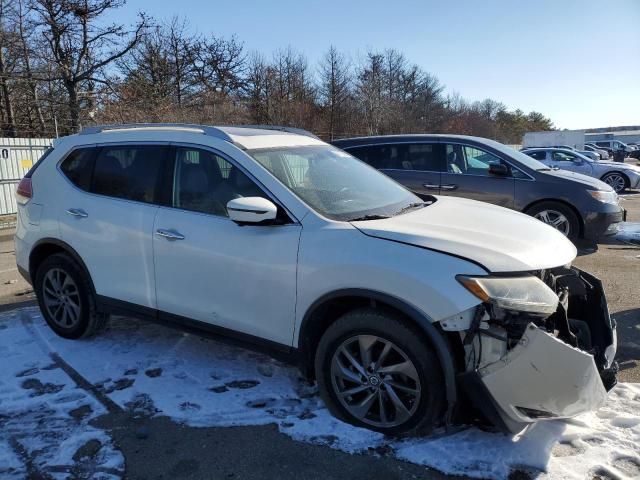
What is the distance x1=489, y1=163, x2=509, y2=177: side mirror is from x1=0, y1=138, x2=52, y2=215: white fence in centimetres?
1155

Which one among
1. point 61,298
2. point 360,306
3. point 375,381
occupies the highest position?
point 360,306

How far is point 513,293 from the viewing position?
269 cm

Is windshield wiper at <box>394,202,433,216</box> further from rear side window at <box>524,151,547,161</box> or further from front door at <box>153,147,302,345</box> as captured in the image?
rear side window at <box>524,151,547,161</box>

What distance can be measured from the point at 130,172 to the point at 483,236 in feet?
8.96

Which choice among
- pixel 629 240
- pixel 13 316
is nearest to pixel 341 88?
pixel 629 240

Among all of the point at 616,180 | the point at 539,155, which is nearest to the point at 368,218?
the point at 616,180

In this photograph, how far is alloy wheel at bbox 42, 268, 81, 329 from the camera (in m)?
4.52

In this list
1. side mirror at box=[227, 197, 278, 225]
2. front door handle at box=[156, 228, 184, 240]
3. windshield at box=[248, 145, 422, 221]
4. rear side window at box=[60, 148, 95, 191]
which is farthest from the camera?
rear side window at box=[60, 148, 95, 191]

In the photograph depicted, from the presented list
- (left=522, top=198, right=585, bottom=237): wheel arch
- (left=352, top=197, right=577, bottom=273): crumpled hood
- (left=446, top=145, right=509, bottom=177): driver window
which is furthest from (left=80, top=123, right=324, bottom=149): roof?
(left=522, top=198, right=585, bottom=237): wheel arch

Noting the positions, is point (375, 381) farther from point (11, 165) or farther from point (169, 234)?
point (11, 165)

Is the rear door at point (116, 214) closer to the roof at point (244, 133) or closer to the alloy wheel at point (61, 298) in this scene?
the roof at point (244, 133)

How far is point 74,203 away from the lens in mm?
4379

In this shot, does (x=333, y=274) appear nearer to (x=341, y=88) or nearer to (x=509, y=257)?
(x=509, y=257)

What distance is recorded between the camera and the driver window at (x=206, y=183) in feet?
11.7
